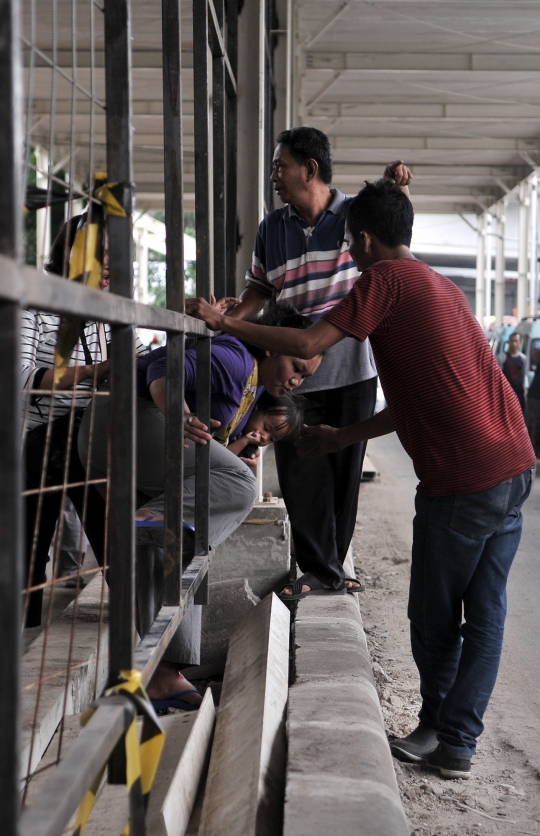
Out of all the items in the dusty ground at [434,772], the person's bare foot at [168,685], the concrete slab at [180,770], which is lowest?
the dusty ground at [434,772]

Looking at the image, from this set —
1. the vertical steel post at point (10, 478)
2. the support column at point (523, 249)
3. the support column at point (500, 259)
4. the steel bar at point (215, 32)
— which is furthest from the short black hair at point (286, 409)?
the support column at point (500, 259)

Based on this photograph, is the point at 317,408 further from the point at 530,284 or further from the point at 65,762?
the point at 530,284

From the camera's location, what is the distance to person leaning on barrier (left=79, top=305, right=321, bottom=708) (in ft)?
10.1

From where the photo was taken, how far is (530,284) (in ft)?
69.6

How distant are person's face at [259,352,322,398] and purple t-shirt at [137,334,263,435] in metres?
0.08

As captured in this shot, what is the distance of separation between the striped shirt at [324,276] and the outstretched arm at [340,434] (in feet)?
1.22

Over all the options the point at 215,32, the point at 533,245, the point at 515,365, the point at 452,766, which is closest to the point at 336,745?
the point at 452,766

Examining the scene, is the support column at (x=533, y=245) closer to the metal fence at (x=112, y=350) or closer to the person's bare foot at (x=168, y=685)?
the metal fence at (x=112, y=350)

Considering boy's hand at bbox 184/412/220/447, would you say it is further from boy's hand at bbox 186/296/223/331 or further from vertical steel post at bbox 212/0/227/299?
vertical steel post at bbox 212/0/227/299

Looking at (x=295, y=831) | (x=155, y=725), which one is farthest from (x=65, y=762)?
(x=295, y=831)

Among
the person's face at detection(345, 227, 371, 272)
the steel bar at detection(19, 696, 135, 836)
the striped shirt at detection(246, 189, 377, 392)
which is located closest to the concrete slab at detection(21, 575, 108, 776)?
the steel bar at detection(19, 696, 135, 836)

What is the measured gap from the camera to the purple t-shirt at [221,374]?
321cm

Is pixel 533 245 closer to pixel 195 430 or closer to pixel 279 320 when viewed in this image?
pixel 279 320

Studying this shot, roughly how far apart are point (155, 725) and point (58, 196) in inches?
44.0
